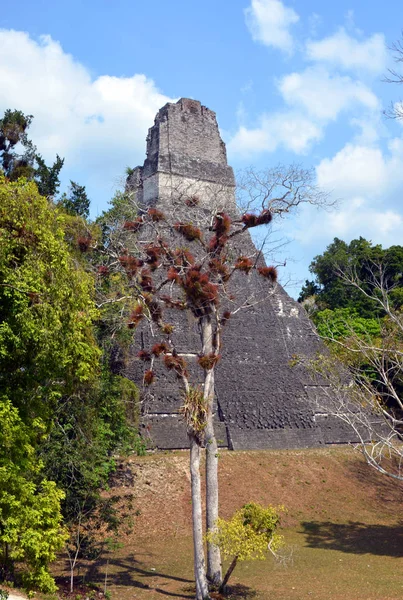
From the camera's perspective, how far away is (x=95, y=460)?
11250 mm

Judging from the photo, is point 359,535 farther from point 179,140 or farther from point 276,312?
point 179,140

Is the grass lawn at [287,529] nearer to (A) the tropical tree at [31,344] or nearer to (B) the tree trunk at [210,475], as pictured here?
(B) the tree trunk at [210,475]

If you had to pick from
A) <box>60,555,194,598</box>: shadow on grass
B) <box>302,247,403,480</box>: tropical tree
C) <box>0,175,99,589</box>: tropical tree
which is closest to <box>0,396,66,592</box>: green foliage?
<box>0,175,99,589</box>: tropical tree

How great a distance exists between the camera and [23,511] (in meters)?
6.94

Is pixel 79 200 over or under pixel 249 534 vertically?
over

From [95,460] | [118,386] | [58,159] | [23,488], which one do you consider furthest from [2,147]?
[23,488]

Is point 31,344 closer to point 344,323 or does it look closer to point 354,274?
point 344,323

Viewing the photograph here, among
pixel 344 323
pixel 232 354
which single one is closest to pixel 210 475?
pixel 232 354

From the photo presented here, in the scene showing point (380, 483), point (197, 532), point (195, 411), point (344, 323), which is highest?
point (344, 323)

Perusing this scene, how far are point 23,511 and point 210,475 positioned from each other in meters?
4.03

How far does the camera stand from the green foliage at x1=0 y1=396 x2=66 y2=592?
680 cm

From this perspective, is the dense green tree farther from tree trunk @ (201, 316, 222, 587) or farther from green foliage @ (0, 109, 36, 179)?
tree trunk @ (201, 316, 222, 587)

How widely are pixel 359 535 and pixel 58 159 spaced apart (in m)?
12.7

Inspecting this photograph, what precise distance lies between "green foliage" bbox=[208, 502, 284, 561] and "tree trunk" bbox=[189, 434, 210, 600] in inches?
14.4
